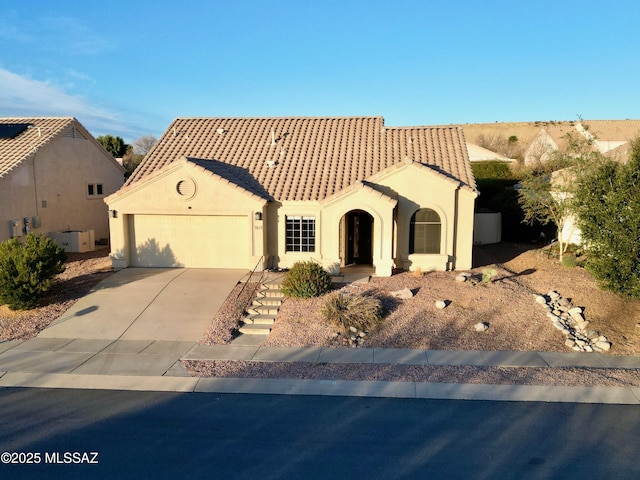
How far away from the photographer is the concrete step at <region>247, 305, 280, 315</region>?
14.1 m

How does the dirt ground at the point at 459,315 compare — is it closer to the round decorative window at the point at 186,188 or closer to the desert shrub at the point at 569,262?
the desert shrub at the point at 569,262

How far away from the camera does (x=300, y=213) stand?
18406mm

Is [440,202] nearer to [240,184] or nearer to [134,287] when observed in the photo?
[240,184]

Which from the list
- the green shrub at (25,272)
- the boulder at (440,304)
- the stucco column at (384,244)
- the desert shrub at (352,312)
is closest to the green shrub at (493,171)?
the stucco column at (384,244)

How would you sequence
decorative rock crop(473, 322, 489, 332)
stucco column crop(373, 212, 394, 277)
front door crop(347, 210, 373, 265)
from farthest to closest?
front door crop(347, 210, 373, 265) → stucco column crop(373, 212, 394, 277) → decorative rock crop(473, 322, 489, 332)

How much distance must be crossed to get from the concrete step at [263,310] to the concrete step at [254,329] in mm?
690

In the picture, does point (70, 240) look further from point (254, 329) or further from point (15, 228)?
point (254, 329)

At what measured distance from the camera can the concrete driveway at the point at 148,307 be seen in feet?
43.9

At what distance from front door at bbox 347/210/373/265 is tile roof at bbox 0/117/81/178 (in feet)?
44.5

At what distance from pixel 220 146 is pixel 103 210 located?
9.00m

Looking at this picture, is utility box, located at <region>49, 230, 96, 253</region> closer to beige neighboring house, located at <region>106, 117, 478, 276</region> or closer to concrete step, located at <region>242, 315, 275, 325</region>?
beige neighboring house, located at <region>106, 117, 478, 276</region>

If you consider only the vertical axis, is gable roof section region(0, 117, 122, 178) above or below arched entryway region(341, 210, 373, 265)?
above

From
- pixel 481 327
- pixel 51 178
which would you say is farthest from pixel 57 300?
pixel 481 327

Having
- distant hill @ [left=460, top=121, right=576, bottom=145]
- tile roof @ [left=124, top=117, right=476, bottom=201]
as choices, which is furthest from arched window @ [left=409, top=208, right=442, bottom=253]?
distant hill @ [left=460, top=121, right=576, bottom=145]
